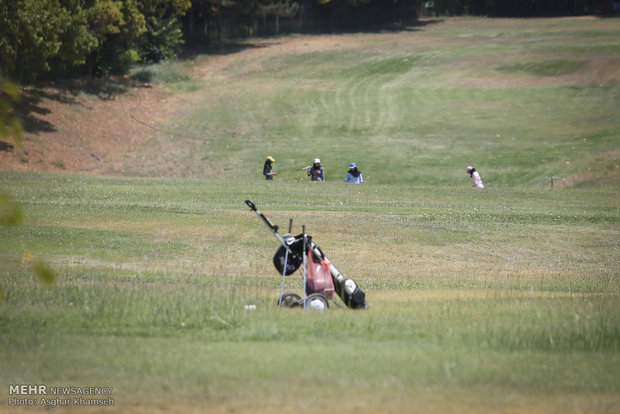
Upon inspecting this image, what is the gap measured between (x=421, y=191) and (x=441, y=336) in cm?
2335

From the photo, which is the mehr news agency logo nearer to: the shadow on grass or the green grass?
the green grass

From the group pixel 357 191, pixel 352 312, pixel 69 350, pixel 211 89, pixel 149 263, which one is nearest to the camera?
pixel 69 350

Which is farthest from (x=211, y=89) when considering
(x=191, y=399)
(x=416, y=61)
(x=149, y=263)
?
(x=191, y=399)

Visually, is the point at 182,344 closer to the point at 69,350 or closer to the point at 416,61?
the point at 69,350

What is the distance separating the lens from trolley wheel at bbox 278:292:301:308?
39.0ft

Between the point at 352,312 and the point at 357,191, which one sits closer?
the point at 352,312

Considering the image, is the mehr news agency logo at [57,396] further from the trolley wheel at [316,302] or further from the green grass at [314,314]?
the trolley wheel at [316,302]

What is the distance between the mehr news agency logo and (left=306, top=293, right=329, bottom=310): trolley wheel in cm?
435

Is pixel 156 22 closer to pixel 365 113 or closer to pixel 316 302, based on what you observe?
pixel 365 113

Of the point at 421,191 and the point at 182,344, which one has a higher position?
the point at 182,344

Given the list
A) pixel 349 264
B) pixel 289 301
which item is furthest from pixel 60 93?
pixel 289 301

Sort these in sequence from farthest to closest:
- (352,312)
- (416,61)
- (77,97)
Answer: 1. (416,61)
2. (77,97)
3. (352,312)

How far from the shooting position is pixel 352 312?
11242 mm

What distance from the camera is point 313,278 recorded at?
38.7 feet
